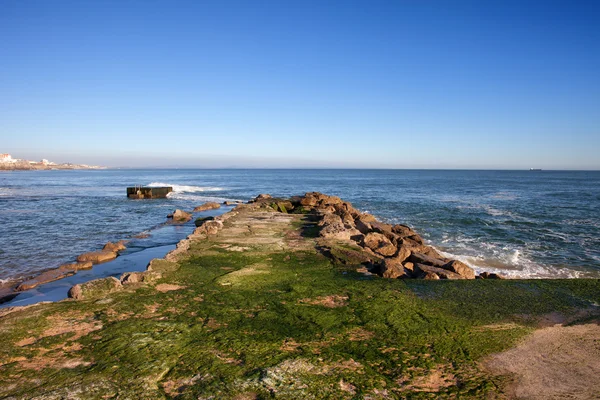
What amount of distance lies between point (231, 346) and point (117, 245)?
982cm

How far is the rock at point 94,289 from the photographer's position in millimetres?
5977

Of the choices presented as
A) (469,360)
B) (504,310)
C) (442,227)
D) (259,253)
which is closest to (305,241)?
(259,253)

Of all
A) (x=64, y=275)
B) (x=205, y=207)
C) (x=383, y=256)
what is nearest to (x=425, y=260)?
(x=383, y=256)

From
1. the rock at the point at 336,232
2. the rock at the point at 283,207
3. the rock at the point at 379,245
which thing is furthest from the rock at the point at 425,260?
the rock at the point at 283,207

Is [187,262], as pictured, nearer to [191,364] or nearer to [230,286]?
[230,286]

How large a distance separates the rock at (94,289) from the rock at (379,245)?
6.39 m

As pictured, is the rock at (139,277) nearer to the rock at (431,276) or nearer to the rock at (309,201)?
the rock at (431,276)

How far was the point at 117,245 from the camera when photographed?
41.5ft

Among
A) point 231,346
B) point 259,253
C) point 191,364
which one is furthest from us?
point 259,253

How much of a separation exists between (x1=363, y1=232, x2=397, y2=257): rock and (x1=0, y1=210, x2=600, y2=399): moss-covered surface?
278cm

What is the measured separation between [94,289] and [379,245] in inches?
281

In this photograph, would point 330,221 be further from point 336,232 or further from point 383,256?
point 383,256

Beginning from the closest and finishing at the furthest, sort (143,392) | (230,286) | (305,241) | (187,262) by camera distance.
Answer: (143,392), (230,286), (187,262), (305,241)

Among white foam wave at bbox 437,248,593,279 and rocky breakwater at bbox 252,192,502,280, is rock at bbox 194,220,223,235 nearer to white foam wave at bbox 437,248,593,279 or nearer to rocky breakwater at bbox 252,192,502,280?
rocky breakwater at bbox 252,192,502,280
